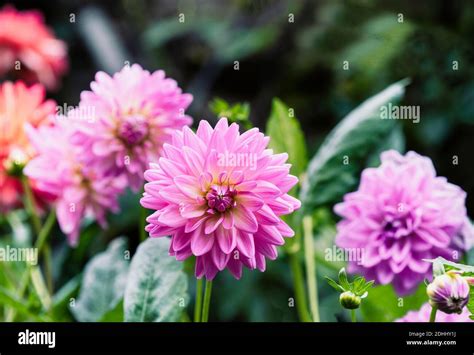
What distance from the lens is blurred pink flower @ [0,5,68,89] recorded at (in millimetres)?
942

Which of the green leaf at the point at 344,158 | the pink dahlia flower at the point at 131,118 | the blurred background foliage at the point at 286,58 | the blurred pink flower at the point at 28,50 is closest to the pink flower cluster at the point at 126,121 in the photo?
the pink dahlia flower at the point at 131,118

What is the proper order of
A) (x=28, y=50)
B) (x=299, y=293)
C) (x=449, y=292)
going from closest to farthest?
(x=449, y=292) < (x=299, y=293) < (x=28, y=50)

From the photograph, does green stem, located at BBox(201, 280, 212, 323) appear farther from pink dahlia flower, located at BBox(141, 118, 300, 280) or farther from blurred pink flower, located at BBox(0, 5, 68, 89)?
blurred pink flower, located at BBox(0, 5, 68, 89)

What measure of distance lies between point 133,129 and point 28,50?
0.64 meters

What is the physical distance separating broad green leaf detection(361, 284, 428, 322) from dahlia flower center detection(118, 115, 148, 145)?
0.55ft

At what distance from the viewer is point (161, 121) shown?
38 centimetres

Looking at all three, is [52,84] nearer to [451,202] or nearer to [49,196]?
[49,196]

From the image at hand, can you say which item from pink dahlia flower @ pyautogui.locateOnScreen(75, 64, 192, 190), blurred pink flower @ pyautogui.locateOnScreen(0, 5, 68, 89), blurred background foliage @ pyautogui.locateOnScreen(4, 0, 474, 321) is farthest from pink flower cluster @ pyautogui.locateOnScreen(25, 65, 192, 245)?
blurred pink flower @ pyautogui.locateOnScreen(0, 5, 68, 89)

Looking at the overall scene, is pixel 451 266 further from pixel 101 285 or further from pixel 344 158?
pixel 101 285

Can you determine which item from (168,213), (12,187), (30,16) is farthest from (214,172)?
(30,16)

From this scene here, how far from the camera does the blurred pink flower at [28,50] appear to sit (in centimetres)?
94

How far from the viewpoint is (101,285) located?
0.49m

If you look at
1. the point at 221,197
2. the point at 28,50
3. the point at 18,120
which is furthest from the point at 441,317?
the point at 28,50

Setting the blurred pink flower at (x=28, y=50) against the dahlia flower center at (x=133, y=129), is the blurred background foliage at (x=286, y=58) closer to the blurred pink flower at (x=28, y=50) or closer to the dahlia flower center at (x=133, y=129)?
the blurred pink flower at (x=28, y=50)
